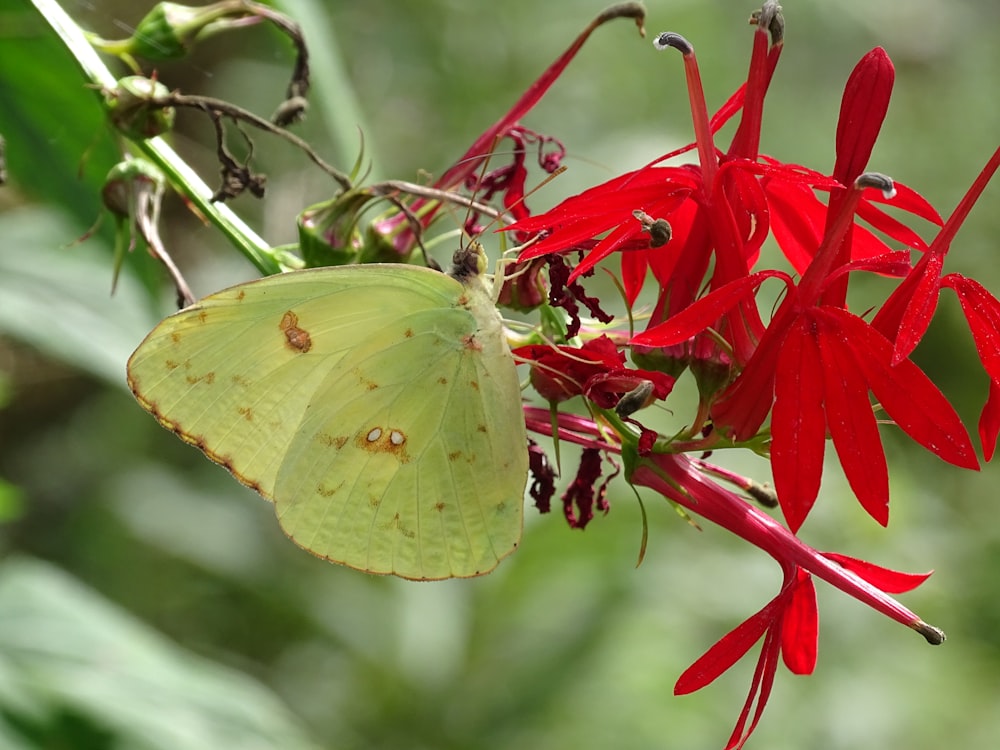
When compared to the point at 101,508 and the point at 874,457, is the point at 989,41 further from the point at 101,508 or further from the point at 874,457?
the point at 874,457

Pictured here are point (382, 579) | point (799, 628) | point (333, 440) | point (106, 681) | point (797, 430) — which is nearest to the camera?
point (797, 430)

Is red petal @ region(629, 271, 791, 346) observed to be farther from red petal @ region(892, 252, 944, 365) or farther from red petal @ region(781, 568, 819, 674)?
red petal @ region(781, 568, 819, 674)

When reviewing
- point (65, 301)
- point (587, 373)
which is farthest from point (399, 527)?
point (65, 301)

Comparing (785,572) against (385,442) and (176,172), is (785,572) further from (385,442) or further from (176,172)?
(176,172)

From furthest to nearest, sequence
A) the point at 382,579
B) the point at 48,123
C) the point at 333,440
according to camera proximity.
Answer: the point at 382,579 → the point at 48,123 → the point at 333,440

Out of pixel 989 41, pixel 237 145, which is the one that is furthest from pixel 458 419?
pixel 989 41

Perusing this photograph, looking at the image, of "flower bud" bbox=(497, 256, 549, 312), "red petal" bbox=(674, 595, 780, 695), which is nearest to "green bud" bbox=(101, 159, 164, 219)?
"flower bud" bbox=(497, 256, 549, 312)

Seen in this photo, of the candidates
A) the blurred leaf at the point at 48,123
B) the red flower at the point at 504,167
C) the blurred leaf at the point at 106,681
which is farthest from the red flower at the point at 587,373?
the blurred leaf at the point at 106,681

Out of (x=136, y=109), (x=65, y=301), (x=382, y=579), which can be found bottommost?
(x=382, y=579)
